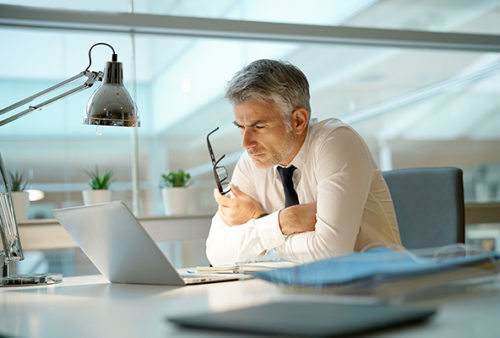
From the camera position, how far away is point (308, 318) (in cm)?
64

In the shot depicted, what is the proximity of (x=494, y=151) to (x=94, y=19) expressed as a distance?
2.87m

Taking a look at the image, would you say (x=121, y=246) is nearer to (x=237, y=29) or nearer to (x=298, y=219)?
(x=298, y=219)

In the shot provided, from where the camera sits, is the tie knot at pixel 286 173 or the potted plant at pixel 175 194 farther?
the potted plant at pixel 175 194

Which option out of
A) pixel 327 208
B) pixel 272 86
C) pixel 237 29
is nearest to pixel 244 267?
pixel 327 208

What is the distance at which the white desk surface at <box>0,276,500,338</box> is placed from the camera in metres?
0.69

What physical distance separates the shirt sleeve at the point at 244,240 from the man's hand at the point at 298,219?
0.07ft

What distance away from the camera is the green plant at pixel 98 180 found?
335cm

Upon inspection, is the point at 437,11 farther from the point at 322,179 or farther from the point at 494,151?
the point at 322,179

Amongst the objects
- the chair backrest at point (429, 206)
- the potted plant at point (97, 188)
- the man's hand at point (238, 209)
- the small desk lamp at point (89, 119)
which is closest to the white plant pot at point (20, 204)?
the potted plant at point (97, 188)

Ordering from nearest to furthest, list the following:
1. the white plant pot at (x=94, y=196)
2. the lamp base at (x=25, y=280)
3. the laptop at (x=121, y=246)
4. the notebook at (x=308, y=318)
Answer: the notebook at (x=308, y=318) < the laptop at (x=121, y=246) < the lamp base at (x=25, y=280) < the white plant pot at (x=94, y=196)

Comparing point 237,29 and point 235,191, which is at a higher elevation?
point 237,29

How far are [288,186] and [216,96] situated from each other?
5.36ft

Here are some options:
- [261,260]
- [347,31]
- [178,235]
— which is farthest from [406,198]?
[347,31]

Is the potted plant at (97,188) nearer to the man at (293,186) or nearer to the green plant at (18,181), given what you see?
the green plant at (18,181)
